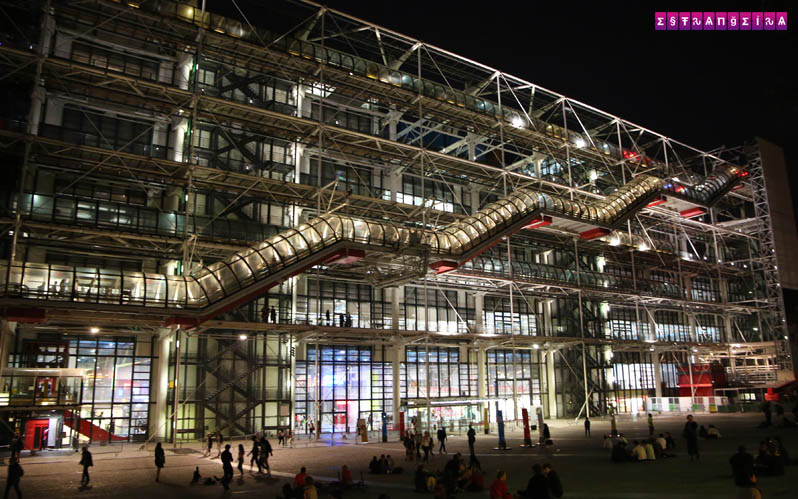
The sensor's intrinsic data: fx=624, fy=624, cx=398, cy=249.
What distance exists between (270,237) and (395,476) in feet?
40.8

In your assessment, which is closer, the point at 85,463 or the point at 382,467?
the point at 85,463

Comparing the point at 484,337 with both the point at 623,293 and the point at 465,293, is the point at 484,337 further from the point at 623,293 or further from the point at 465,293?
the point at 623,293

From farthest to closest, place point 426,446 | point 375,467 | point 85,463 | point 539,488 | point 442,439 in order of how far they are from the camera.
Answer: point 442,439, point 426,446, point 375,467, point 85,463, point 539,488

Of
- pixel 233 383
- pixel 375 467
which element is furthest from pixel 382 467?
pixel 233 383

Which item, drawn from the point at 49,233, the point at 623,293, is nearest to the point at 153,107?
the point at 49,233

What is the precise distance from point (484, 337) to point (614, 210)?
983cm

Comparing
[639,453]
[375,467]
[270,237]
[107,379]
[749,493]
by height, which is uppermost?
[270,237]

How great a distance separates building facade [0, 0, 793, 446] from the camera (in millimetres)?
21953

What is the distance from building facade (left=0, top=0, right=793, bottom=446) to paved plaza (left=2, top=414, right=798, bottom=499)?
275 cm

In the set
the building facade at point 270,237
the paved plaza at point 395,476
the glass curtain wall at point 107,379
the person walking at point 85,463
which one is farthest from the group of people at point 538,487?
the glass curtain wall at point 107,379

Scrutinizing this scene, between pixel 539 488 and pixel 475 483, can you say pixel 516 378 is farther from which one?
pixel 539 488

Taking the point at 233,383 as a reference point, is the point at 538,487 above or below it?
below

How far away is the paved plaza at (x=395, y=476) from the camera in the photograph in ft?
42.8

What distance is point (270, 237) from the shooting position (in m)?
25.8
